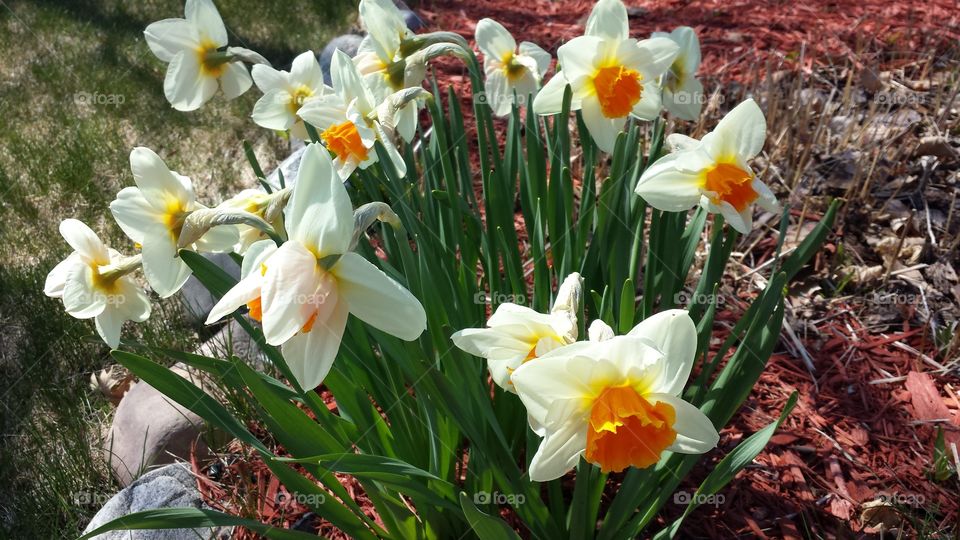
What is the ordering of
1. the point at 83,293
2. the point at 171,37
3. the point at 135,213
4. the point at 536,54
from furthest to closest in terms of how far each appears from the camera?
the point at 536,54, the point at 171,37, the point at 83,293, the point at 135,213

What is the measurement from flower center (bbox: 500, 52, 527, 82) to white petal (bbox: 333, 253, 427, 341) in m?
1.15

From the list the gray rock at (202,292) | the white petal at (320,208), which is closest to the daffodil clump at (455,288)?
the white petal at (320,208)

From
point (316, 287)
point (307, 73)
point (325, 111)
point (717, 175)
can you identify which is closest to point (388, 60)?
point (307, 73)

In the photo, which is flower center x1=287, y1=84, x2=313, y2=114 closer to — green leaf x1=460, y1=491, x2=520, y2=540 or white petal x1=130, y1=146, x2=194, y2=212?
white petal x1=130, y1=146, x2=194, y2=212

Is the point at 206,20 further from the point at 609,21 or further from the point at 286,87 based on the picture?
the point at 609,21

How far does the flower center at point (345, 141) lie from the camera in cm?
160

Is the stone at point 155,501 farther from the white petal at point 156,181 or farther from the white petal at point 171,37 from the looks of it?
the white petal at point 171,37

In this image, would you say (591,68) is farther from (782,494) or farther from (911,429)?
(911,429)

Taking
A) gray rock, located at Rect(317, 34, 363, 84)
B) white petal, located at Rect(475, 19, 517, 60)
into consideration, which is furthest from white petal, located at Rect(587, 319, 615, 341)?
gray rock, located at Rect(317, 34, 363, 84)

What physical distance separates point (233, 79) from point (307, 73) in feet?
0.82

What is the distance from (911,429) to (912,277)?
2.28 feet

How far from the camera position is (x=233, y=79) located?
2.00m

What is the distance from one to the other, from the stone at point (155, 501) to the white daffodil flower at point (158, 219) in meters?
0.76

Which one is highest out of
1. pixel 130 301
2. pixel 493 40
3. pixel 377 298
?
pixel 493 40
